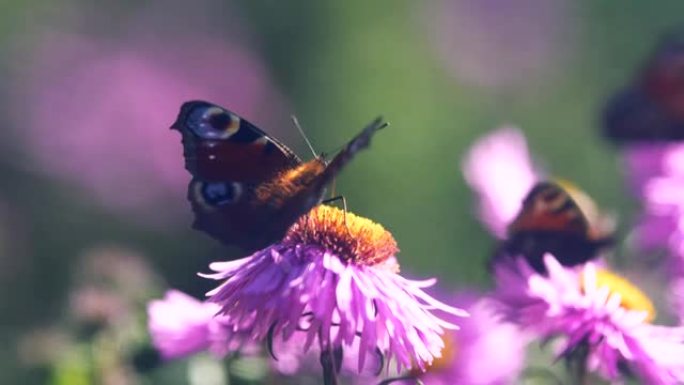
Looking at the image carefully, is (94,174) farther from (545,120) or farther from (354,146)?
(354,146)

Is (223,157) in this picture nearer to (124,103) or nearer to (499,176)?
(499,176)

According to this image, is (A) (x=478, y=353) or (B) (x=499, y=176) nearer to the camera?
(A) (x=478, y=353)

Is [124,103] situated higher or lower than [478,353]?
higher

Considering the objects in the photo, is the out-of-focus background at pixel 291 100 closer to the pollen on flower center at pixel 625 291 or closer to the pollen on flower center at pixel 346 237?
the pollen on flower center at pixel 625 291


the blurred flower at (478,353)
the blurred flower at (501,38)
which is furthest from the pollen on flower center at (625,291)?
the blurred flower at (501,38)

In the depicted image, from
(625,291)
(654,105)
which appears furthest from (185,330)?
(654,105)

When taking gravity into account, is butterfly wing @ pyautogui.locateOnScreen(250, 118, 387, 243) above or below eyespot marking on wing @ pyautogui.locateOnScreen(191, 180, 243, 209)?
above

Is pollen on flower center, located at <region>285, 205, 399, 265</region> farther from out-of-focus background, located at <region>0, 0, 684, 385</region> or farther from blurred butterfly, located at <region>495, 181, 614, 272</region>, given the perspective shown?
out-of-focus background, located at <region>0, 0, 684, 385</region>

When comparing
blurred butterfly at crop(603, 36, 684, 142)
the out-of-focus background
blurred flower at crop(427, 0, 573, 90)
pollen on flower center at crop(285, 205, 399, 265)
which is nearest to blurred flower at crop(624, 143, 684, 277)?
blurred butterfly at crop(603, 36, 684, 142)
